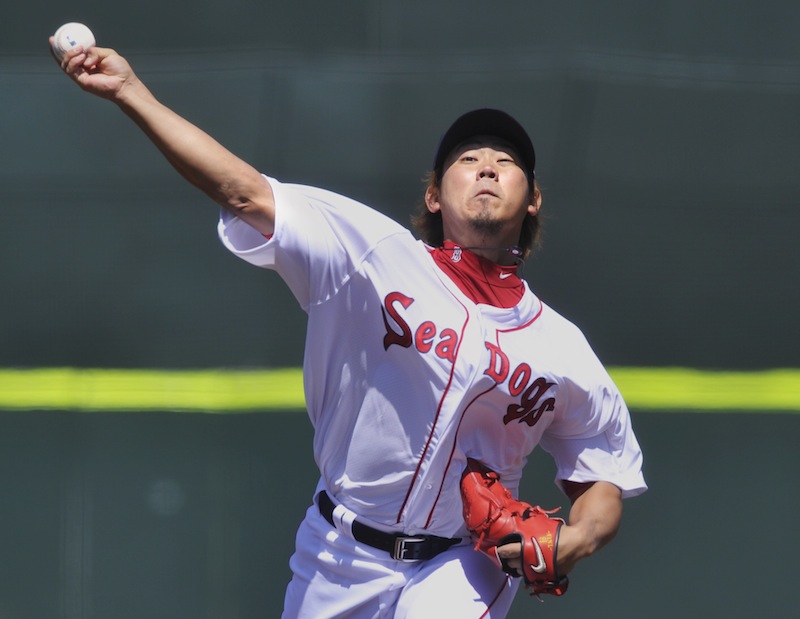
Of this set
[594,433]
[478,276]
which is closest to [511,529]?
[594,433]

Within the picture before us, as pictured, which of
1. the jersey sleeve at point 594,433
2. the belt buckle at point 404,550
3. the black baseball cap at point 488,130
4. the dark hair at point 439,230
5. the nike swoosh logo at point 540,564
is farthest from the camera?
the dark hair at point 439,230

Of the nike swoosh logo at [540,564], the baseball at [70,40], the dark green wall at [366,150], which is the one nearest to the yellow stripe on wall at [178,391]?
the dark green wall at [366,150]

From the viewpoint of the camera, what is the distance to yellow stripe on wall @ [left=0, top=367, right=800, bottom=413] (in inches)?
140

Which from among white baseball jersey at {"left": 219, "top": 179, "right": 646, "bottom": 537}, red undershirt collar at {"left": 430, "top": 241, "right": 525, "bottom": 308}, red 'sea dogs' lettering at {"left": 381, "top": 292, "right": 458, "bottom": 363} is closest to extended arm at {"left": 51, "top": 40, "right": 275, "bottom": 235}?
white baseball jersey at {"left": 219, "top": 179, "right": 646, "bottom": 537}

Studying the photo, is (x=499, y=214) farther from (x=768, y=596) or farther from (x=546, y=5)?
(x=768, y=596)

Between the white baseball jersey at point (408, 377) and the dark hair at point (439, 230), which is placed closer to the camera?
the white baseball jersey at point (408, 377)

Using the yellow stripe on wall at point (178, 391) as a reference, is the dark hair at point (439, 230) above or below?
above

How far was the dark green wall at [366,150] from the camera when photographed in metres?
3.60

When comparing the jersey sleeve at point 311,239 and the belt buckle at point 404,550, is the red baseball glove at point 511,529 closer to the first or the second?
the belt buckle at point 404,550

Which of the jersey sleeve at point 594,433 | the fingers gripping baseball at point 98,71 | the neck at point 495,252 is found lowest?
the jersey sleeve at point 594,433

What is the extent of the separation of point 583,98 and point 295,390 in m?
1.32

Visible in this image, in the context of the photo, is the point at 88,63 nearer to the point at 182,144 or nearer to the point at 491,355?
the point at 182,144

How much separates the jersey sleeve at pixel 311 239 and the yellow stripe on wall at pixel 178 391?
51.5 inches

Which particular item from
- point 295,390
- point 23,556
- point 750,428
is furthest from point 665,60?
point 23,556
